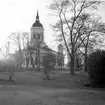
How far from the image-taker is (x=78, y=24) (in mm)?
29016

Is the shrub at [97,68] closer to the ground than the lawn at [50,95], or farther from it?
farther from it

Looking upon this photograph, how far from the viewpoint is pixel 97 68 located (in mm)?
16469

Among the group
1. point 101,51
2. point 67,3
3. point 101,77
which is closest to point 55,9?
point 67,3

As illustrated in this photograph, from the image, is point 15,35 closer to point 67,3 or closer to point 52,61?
point 67,3

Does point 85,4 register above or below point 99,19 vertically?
above

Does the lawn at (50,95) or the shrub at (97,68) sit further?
the shrub at (97,68)

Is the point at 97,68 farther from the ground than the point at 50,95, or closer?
farther from the ground

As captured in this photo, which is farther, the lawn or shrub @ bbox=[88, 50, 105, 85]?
shrub @ bbox=[88, 50, 105, 85]

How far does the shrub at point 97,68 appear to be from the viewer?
16.5m

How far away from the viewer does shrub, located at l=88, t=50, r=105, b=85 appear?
16.5m

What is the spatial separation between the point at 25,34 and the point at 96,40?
109 feet

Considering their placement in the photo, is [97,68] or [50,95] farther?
[97,68]

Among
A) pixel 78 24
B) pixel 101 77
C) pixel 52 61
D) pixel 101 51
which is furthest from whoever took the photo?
pixel 78 24

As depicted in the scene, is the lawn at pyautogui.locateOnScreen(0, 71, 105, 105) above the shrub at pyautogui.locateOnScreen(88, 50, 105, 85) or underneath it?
underneath
